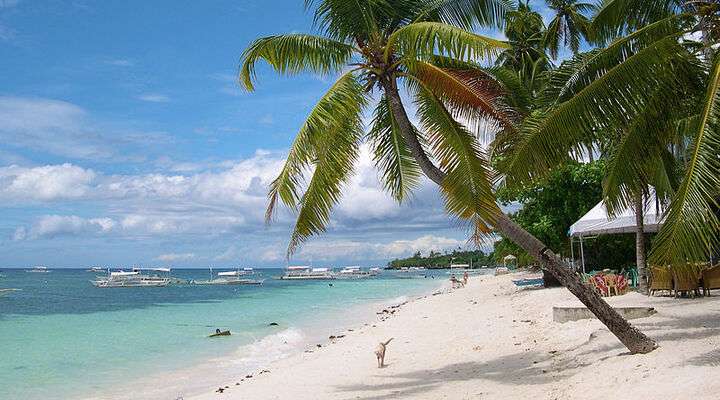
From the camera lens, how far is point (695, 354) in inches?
259

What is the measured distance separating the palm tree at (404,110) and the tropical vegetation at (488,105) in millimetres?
17

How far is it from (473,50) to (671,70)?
2248 mm

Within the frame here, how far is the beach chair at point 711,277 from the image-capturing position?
39.3 feet

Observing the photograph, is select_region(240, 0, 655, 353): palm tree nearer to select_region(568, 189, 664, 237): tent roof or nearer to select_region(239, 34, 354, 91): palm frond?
select_region(239, 34, 354, 91): palm frond

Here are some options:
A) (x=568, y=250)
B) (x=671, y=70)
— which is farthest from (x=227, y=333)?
(x=671, y=70)

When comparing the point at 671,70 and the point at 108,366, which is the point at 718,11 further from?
the point at 108,366

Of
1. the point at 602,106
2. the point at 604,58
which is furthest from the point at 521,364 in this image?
the point at 604,58

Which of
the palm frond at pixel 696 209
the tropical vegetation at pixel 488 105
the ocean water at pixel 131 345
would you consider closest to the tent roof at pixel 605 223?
the tropical vegetation at pixel 488 105

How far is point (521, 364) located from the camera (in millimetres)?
9250

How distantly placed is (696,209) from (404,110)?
4060mm

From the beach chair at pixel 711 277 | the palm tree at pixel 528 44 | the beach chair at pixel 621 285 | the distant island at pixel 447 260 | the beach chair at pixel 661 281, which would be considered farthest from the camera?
the distant island at pixel 447 260

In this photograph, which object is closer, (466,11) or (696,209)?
(696,209)

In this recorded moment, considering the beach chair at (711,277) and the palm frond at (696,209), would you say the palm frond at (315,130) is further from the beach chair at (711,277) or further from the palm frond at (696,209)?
the beach chair at (711,277)

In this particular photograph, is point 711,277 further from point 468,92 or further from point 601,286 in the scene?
point 468,92
